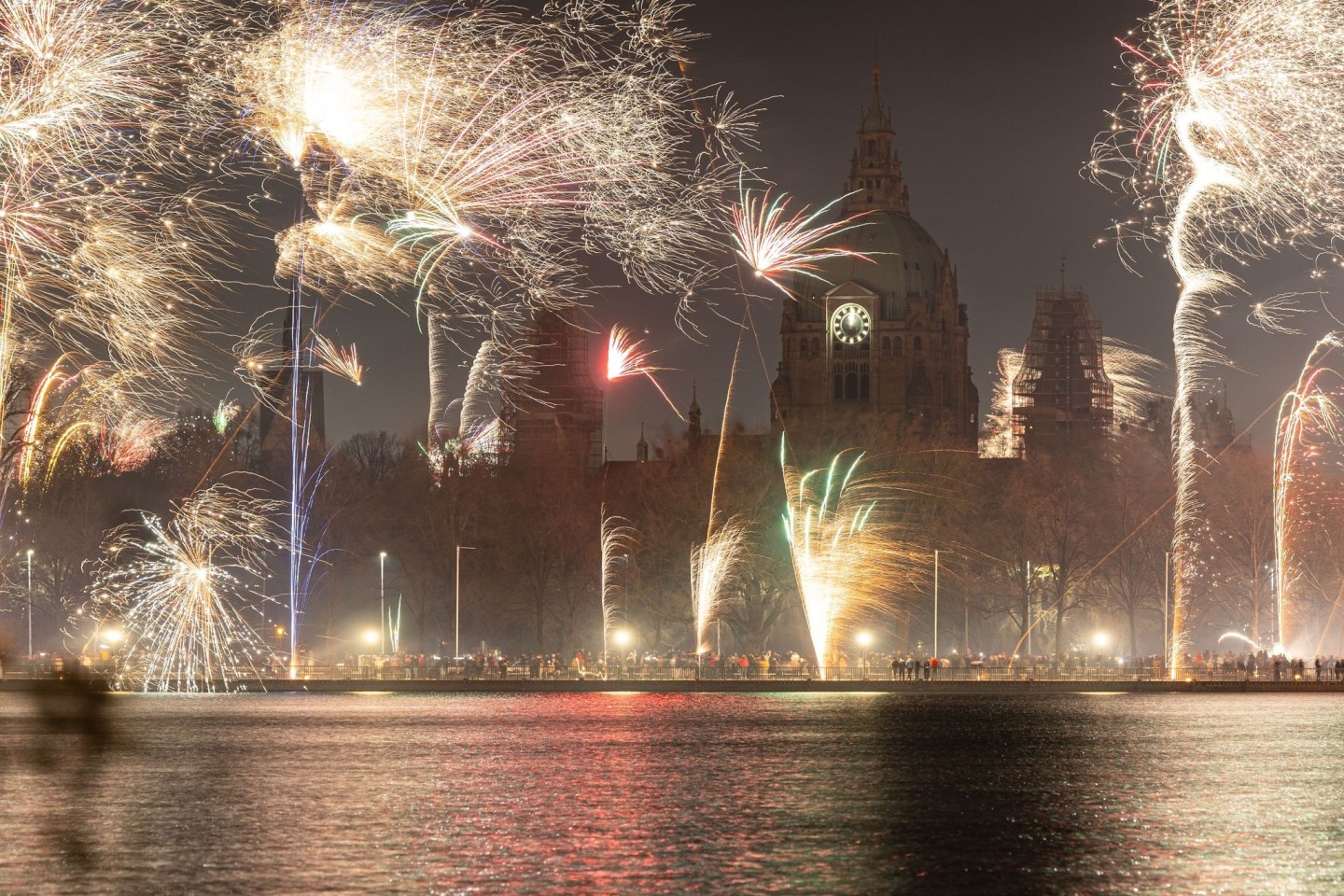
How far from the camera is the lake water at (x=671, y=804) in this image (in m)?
28.3

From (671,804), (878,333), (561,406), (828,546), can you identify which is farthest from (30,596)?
(878,333)

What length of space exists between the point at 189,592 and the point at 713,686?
21521mm

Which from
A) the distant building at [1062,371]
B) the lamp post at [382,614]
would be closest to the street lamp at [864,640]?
the lamp post at [382,614]

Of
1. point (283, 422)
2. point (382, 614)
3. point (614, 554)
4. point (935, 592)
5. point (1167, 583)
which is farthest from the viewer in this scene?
point (283, 422)

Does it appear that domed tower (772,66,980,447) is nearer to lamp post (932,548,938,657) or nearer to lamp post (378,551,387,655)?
lamp post (378,551,387,655)

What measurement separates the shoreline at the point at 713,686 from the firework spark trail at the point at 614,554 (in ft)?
43.8

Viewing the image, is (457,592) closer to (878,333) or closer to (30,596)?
(30,596)

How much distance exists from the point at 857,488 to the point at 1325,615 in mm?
33653

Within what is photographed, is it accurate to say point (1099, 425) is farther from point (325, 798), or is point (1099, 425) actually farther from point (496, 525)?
point (325, 798)

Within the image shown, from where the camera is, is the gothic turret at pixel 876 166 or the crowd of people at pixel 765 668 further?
the gothic turret at pixel 876 166

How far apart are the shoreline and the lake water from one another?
15180 mm

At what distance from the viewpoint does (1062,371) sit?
Result: 552 ft

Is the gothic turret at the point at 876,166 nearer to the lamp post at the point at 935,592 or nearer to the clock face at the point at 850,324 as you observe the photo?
the clock face at the point at 850,324

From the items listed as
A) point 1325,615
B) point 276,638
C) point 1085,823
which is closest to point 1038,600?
point 1325,615
